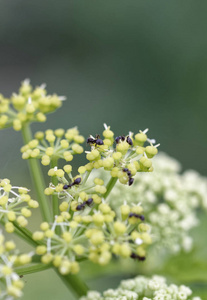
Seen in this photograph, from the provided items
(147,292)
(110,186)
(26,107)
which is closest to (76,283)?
(147,292)

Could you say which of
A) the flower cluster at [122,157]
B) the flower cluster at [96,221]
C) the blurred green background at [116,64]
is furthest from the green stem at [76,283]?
the blurred green background at [116,64]

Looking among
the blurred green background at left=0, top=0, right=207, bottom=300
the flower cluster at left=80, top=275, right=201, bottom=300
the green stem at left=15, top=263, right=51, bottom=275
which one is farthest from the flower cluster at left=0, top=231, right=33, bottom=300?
the blurred green background at left=0, top=0, right=207, bottom=300

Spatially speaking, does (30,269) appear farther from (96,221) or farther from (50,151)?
(50,151)

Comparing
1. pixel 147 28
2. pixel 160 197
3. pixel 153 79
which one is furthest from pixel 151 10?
pixel 160 197

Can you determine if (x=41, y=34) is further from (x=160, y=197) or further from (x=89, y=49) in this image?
(x=160, y=197)

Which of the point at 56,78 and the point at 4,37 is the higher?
the point at 4,37

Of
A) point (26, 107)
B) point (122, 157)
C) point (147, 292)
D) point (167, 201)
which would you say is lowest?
point (147, 292)
